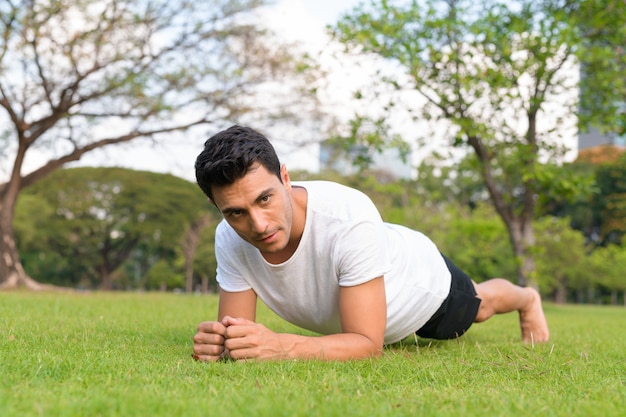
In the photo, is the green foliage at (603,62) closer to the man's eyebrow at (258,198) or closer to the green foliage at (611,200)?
the man's eyebrow at (258,198)

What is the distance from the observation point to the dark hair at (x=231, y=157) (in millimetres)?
2637

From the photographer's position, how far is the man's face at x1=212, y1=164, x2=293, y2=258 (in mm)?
2674

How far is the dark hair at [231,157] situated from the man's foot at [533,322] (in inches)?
97.4

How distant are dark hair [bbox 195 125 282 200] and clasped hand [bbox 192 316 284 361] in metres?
0.56

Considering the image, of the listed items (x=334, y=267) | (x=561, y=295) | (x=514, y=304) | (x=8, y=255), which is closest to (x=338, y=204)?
(x=334, y=267)

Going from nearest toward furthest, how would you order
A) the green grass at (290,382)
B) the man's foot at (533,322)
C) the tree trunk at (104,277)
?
the green grass at (290,382), the man's foot at (533,322), the tree trunk at (104,277)

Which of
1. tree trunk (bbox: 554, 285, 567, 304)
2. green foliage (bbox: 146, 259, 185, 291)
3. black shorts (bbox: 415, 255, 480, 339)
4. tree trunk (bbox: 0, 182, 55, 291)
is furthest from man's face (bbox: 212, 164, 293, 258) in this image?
green foliage (bbox: 146, 259, 185, 291)

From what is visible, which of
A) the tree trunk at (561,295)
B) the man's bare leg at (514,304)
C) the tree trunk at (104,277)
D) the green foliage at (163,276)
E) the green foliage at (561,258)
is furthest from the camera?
the green foliage at (163,276)

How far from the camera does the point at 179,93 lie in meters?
15.7

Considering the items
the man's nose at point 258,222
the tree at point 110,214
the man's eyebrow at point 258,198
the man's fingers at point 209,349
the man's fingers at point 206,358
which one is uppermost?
the tree at point 110,214

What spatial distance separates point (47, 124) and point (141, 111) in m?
2.08

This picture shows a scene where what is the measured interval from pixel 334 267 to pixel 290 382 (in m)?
0.79

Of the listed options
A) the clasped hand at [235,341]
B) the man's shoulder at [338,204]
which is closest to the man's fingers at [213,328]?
the clasped hand at [235,341]

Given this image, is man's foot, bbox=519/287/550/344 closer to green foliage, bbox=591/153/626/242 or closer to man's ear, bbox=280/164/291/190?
man's ear, bbox=280/164/291/190
